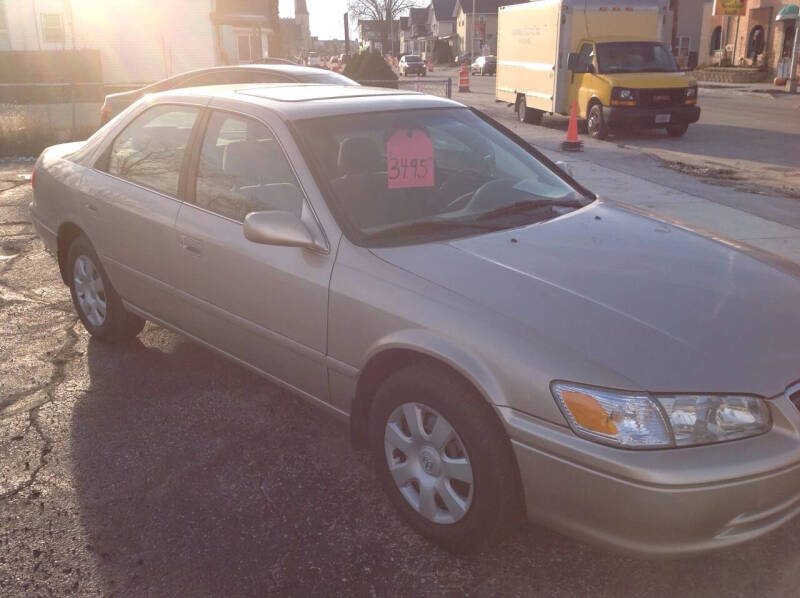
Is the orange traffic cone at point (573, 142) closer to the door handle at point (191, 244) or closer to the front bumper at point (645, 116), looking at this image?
the front bumper at point (645, 116)

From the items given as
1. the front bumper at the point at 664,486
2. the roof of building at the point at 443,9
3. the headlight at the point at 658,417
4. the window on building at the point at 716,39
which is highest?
the roof of building at the point at 443,9

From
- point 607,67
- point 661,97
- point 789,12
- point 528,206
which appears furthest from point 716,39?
point 528,206

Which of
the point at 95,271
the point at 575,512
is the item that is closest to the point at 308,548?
the point at 575,512

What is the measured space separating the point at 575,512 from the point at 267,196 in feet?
6.45

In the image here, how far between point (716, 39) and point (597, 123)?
3288 centimetres

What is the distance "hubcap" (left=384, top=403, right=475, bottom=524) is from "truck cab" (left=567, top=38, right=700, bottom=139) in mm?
13906

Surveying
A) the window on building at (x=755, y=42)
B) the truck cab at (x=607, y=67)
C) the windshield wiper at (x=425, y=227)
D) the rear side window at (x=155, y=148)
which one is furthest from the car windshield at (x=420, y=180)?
the window on building at (x=755, y=42)

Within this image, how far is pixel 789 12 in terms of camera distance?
3294 centimetres

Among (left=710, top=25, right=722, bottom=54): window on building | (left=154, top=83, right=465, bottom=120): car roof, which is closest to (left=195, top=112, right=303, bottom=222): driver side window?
(left=154, top=83, right=465, bottom=120): car roof

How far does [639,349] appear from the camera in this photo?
2.55m

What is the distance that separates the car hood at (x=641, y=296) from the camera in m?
2.53

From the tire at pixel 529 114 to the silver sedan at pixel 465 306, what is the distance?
1564cm

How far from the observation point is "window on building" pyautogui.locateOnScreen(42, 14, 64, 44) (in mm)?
→ 31781

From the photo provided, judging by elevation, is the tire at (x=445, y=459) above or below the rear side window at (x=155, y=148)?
below
